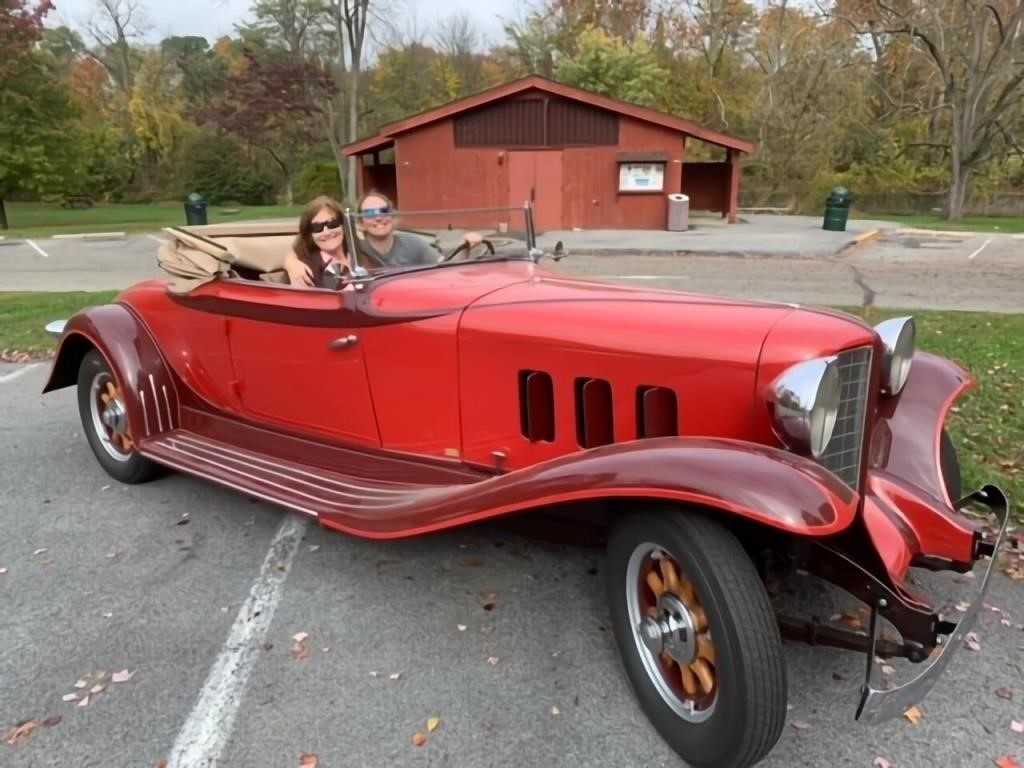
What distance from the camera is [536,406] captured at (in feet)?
10.4

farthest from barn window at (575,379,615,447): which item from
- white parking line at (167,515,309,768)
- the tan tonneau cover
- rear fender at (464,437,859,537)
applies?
the tan tonneau cover

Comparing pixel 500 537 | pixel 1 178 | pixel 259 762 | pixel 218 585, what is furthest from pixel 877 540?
pixel 1 178

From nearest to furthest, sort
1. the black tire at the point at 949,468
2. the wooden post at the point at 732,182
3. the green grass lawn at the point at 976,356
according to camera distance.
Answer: the black tire at the point at 949,468
the green grass lawn at the point at 976,356
the wooden post at the point at 732,182

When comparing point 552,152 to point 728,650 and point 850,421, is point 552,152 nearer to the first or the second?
point 850,421

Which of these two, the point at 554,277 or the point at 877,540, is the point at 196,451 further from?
the point at 877,540

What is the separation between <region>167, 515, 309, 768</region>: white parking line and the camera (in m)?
2.46

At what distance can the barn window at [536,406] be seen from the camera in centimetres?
312

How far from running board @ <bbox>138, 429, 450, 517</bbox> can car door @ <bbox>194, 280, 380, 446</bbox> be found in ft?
0.78

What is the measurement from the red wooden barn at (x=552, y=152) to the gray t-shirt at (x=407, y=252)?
18.5 metres

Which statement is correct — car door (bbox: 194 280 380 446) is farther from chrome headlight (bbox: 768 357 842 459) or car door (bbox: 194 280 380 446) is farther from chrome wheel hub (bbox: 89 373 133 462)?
chrome headlight (bbox: 768 357 842 459)

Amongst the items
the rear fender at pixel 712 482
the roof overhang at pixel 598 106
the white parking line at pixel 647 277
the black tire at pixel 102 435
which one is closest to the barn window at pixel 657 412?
the rear fender at pixel 712 482

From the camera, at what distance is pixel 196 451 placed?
4.05m

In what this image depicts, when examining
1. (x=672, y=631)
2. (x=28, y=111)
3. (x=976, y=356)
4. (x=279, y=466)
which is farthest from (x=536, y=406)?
(x=28, y=111)

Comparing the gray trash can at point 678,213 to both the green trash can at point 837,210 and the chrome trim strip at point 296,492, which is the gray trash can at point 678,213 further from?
the chrome trim strip at point 296,492
